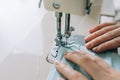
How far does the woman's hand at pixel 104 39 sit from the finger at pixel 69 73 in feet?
0.54

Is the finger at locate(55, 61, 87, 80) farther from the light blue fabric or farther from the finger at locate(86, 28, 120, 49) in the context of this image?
the finger at locate(86, 28, 120, 49)

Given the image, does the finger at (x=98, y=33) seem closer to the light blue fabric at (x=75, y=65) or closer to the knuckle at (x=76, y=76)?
the light blue fabric at (x=75, y=65)

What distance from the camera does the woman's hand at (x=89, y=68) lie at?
30.7 inches

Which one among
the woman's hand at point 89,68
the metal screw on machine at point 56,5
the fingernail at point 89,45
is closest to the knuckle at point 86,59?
the woman's hand at point 89,68

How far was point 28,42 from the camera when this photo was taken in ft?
4.51

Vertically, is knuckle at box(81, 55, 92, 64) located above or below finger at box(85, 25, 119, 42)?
below

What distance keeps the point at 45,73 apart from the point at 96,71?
450 millimetres

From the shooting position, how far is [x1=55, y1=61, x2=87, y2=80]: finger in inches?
30.8

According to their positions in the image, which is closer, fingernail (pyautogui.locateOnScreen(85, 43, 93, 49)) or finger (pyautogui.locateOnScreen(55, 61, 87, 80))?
finger (pyautogui.locateOnScreen(55, 61, 87, 80))

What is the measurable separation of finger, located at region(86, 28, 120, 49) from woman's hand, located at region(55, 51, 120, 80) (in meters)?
0.09

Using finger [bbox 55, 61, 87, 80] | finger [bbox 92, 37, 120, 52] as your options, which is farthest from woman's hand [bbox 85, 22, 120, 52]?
finger [bbox 55, 61, 87, 80]

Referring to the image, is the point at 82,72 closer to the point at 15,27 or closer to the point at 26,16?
the point at 15,27

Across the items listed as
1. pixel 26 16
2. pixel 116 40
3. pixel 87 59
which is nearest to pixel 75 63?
pixel 87 59

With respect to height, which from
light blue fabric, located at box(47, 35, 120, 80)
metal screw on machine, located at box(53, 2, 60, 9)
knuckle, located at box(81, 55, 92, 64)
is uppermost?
metal screw on machine, located at box(53, 2, 60, 9)
